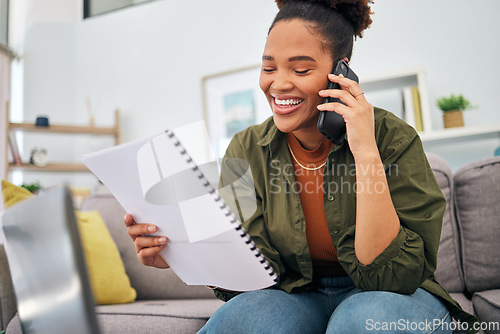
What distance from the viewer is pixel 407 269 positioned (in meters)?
0.75

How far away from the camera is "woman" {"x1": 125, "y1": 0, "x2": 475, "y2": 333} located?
30.0 inches

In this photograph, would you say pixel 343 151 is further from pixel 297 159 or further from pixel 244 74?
pixel 244 74

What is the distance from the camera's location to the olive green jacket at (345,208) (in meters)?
0.78

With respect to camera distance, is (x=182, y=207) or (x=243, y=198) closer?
(x=182, y=207)

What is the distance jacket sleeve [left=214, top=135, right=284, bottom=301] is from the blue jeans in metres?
0.10

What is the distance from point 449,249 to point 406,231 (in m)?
0.72

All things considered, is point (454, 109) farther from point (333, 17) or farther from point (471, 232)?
point (333, 17)

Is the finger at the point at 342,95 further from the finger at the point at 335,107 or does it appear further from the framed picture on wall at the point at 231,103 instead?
the framed picture on wall at the point at 231,103

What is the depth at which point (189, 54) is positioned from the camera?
3.62 metres

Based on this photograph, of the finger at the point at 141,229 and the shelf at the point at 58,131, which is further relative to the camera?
the shelf at the point at 58,131

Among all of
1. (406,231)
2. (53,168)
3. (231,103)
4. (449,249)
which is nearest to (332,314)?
(406,231)

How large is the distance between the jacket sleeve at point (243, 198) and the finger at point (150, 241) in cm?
21

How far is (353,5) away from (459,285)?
37.2 inches

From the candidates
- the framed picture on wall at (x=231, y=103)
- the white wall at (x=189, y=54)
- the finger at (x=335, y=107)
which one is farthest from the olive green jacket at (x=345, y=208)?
the framed picture on wall at (x=231, y=103)
